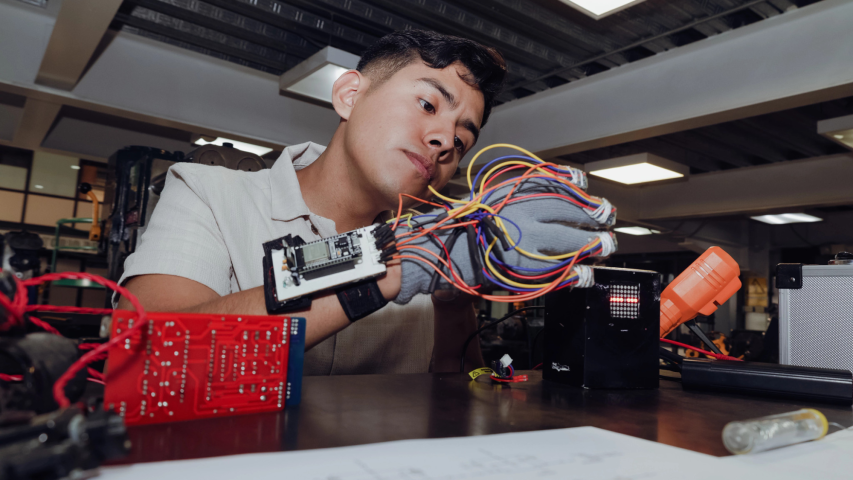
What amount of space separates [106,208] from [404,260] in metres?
2.78

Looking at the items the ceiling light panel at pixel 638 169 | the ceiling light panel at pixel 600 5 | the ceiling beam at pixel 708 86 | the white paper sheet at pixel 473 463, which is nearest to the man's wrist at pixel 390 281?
the white paper sheet at pixel 473 463

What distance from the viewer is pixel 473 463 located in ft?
1.23

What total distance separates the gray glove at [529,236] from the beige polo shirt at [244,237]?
39 centimetres

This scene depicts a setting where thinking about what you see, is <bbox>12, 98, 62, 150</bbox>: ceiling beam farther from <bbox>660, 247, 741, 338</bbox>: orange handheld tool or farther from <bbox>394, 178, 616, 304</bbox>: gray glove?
<bbox>660, 247, 741, 338</bbox>: orange handheld tool

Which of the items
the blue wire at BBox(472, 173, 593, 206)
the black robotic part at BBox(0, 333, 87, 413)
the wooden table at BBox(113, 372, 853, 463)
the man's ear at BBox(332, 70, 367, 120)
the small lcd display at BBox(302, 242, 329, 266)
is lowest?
the wooden table at BBox(113, 372, 853, 463)

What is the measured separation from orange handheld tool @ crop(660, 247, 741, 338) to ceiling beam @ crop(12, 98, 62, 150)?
4.24 meters

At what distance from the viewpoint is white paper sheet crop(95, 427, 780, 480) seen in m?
0.33

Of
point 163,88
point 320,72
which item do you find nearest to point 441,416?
point 320,72

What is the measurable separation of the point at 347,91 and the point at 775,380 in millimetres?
929

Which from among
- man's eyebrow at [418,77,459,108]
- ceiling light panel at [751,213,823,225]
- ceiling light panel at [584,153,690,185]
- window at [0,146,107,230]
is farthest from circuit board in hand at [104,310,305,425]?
ceiling light panel at [751,213,823,225]

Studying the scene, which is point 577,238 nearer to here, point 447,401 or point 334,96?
point 447,401

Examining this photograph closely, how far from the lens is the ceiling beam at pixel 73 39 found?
8.25 feet

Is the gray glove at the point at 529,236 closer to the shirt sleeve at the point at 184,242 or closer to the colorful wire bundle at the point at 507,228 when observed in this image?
the colorful wire bundle at the point at 507,228

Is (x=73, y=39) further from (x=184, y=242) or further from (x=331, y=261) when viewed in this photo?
(x=331, y=261)
